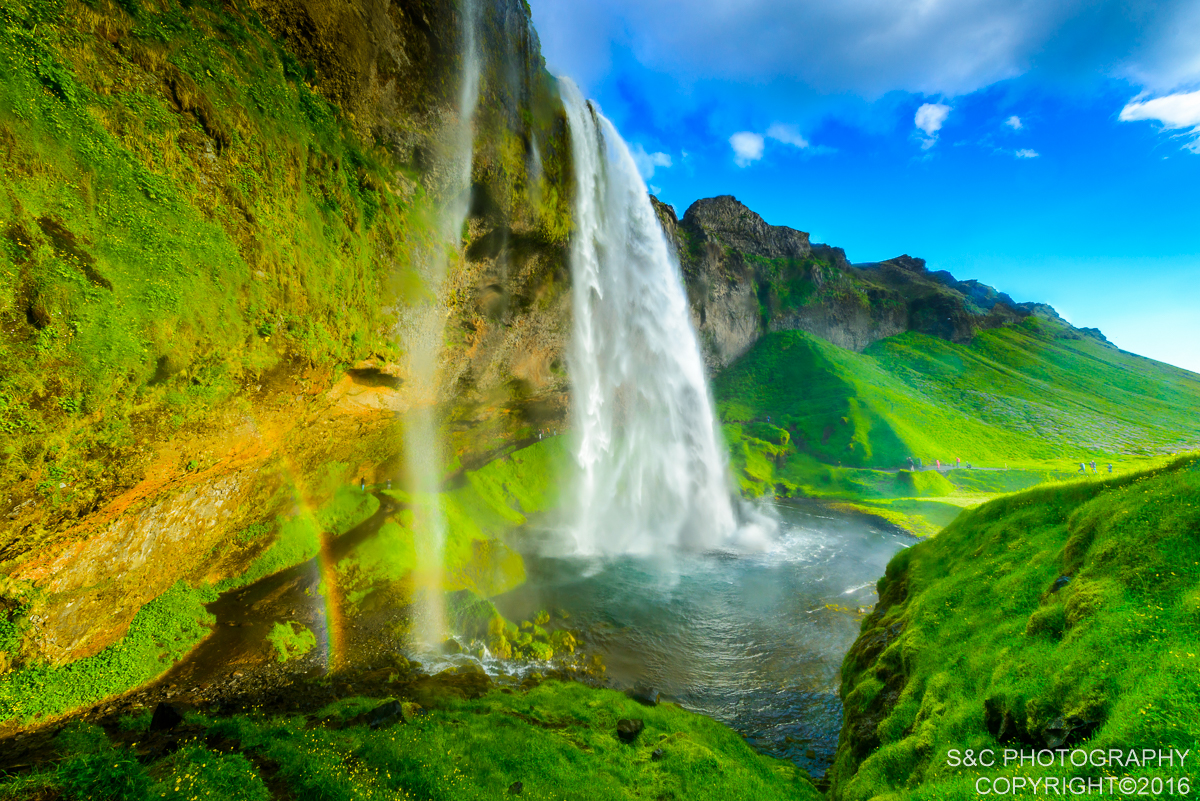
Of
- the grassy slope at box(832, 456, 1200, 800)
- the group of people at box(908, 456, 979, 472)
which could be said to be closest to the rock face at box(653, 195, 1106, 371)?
the group of people at box(908, 456, 979, 472)

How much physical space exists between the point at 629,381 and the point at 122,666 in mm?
37359

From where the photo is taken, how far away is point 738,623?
21.8 meters

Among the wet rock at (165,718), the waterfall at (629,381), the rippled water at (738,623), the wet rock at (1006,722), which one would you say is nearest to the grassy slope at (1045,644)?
the wet rock at (1006,722)

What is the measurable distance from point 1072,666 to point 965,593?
512 centimetres

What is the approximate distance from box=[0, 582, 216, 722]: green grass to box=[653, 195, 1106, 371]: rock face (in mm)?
75756

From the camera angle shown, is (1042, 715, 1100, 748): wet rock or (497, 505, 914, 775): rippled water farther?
(497, 505, 914, 775): rippled water

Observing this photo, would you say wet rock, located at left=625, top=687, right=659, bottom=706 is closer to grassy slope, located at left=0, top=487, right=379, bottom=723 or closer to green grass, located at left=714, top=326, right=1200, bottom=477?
grassy slope, located at left=0, top=487, right=379, bottom=723

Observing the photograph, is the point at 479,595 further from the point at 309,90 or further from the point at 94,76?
the point at 309,90

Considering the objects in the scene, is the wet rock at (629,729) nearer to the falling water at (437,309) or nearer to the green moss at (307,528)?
the falling water at (437,309)

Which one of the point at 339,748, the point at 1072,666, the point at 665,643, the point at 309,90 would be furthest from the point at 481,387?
the point at 1072,666

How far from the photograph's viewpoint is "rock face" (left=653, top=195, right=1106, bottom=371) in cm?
8769

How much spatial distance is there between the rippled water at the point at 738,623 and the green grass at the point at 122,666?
12072mm

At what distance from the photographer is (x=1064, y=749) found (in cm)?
607

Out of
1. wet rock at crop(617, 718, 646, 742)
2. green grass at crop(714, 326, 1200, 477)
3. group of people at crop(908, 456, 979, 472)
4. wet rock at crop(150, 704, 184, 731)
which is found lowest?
wet rock at crop(617, 718, 646, 742)
